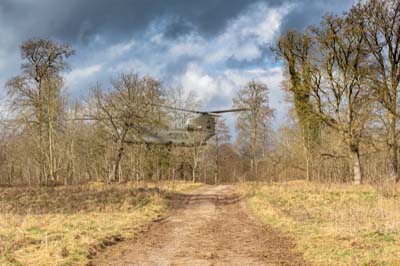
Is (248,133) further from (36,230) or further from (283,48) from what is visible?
(36,230)

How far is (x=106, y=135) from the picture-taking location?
3303cm

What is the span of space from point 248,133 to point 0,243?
36.8 metres

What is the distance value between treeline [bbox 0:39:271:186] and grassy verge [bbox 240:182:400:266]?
16.1 meters

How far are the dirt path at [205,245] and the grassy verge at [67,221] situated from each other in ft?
2.14

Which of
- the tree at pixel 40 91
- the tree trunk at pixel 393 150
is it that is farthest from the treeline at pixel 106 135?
the tree trunk at pixel 393 150

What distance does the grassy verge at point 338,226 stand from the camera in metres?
7.62

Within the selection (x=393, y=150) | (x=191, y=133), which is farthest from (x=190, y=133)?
(x=393, y=150)

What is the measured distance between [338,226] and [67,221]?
9059 millimetres

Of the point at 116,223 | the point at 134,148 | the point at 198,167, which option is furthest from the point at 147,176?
the point at 116,223

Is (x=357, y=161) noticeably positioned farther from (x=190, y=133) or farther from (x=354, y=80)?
(x=190, y=133)

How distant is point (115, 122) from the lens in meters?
31.2

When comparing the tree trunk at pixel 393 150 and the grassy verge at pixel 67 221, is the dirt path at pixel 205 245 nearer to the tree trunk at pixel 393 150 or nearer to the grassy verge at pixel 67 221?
the grassy verge at pixel 67 221

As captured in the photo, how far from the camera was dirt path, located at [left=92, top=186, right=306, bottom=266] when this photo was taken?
26.9 ft

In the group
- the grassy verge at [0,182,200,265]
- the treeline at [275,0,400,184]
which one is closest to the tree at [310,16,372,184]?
the treeline at [275,0,400,184]
